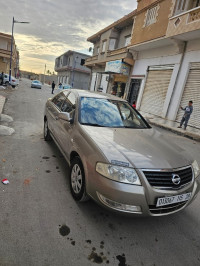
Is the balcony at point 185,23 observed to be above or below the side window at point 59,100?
above

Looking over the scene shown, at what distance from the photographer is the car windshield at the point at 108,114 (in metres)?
3.31

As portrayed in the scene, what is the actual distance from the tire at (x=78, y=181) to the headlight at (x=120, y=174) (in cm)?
49

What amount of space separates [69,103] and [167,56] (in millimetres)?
11347

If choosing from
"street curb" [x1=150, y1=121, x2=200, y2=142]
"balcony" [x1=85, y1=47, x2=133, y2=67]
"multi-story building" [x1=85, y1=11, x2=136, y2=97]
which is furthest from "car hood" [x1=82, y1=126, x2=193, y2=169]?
"balcony" [x1=85, y1=47, x2=133, y2=67]

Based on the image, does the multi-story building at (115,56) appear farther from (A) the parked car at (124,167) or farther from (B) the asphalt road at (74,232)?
(B) the asphalt road at (74,232)

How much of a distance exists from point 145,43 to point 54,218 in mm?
14097

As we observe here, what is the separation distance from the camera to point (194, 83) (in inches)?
428

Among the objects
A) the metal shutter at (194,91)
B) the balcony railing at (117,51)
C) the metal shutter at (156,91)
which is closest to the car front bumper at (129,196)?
the metal shutter at (194,91)

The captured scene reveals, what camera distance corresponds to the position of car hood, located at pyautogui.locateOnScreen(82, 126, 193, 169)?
7.54 ft

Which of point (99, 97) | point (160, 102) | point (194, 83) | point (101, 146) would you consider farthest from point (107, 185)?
point (160, 102)

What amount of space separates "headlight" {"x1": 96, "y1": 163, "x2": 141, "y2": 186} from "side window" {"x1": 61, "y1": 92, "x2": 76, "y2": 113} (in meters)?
1.70

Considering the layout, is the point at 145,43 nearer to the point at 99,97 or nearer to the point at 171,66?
the point at 171,66

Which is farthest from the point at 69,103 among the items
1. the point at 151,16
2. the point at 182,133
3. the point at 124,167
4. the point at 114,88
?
the point at 114,88

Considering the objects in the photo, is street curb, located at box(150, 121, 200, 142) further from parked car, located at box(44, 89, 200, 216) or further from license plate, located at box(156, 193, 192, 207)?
license plate, located at box(156, 193, 192, 207)
